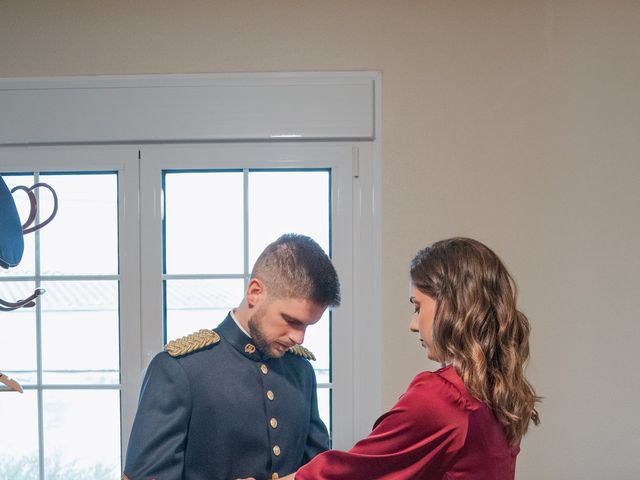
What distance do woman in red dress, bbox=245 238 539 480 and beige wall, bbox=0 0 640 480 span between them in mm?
1066

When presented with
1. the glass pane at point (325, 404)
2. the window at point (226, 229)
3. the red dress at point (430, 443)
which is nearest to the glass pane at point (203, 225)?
the window at point (226, 229)

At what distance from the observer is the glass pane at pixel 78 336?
8.55 ft

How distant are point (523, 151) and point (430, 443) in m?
1.45

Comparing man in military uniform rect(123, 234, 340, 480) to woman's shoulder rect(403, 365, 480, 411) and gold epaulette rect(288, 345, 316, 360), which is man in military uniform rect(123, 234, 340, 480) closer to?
gold epaulette rect(288, 345, 316, 360)

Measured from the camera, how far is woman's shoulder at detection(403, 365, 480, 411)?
1.35m

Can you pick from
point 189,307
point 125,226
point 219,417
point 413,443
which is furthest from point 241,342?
point 125,226

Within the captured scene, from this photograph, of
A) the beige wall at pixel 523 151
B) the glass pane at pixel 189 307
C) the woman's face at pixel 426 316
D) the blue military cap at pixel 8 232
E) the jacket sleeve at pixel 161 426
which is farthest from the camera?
the glass pane at pixel 189 307

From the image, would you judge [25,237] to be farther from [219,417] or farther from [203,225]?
[219,417]

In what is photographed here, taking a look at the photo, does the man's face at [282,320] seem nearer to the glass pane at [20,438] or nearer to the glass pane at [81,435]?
the glass pane at [81,435]

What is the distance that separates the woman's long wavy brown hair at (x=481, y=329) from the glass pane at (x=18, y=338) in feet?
5.94

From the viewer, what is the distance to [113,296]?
8.52 ft

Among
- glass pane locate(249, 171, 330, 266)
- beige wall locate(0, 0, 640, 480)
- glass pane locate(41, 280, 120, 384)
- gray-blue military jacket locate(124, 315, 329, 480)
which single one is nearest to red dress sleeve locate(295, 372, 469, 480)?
gray-blue military jacket locate(124, 315, 329, 480)

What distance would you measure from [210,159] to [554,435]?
162 centimetres

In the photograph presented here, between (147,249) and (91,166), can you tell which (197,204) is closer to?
(147,249)
